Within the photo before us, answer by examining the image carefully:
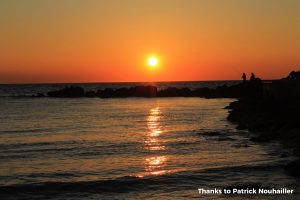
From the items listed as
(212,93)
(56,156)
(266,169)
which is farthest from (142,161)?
(212,93)

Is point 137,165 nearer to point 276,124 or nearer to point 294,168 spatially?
point 294,168

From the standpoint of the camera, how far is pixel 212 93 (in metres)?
86.7

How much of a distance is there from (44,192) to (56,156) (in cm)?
616

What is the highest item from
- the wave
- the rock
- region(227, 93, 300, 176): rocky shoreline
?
region(227, 93, 300, 176): rocky shoreline

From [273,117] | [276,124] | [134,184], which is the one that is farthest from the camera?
[273,117]

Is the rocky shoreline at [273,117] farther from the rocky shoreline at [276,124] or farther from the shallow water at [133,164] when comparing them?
the shallow water at [133,164]

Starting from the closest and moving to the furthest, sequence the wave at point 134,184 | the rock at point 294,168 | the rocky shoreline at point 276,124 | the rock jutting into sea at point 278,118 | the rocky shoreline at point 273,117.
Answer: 1. the wave at point 134,184
2. the rock at point 294,168
3. the rocky shoreline at point 276,124
4. the rock jutting into sea at point 278,118
5. the rocky shoreline at point 273,117

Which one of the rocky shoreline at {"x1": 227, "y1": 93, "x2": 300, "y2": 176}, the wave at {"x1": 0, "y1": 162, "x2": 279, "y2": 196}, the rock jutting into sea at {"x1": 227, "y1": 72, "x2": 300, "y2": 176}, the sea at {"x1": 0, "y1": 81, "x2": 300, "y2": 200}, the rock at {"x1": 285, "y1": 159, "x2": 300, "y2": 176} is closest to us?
the sea at {"x1": 0, "y1": 81, "x2": 300, "y2": 200}

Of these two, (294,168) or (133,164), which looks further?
(133,164)

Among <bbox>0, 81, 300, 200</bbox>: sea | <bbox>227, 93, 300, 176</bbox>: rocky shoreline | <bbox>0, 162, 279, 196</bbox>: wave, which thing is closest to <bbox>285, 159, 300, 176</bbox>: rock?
<bbox>227, 93, 300, 176</bbox>: rocky shoreline

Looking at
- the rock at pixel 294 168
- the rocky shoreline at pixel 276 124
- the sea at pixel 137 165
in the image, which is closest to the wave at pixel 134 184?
the sea at pixel 137 165

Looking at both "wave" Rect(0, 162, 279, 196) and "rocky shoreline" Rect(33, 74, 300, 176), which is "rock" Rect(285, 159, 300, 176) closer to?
"rocky shoreline" Rect(33, 74, 300, 176)

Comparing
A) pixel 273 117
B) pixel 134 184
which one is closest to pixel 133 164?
pixel 134 184

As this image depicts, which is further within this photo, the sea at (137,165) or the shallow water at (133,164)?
the shallow water at (133,164)
